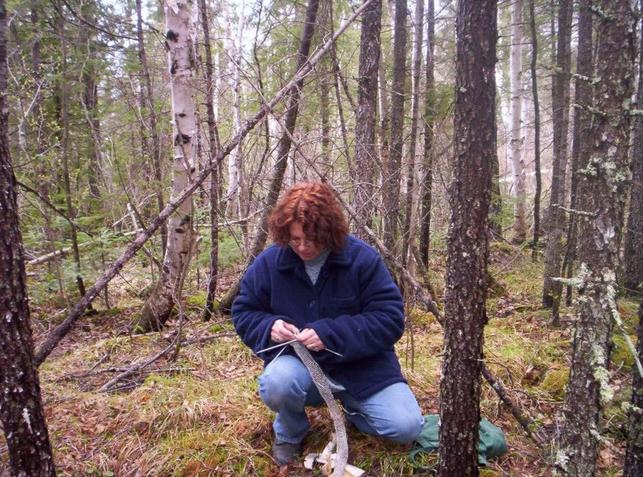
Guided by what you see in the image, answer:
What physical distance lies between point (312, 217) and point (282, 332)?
678 millimetres

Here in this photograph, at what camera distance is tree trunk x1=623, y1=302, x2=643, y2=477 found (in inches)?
79.7

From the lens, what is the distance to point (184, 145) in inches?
203

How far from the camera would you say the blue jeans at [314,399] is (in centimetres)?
259

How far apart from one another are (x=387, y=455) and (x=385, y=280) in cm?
105

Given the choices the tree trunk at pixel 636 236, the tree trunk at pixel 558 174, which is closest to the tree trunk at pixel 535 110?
the tree trunk at pixel 558 174

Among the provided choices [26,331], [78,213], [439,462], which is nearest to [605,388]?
[439,462]

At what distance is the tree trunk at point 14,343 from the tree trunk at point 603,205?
2344 mm

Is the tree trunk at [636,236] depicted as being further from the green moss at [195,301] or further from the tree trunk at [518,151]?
the green moss at [195,301]

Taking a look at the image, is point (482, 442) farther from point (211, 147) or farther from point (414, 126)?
point (414, 126)

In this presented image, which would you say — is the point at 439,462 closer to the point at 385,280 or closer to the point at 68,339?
the point at 385,280

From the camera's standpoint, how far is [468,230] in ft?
6.71

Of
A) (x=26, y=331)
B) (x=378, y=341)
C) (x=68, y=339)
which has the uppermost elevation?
(x=26, y=331)

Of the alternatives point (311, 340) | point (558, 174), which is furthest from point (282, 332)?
point (558, 174)

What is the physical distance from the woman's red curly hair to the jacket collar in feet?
0.14
